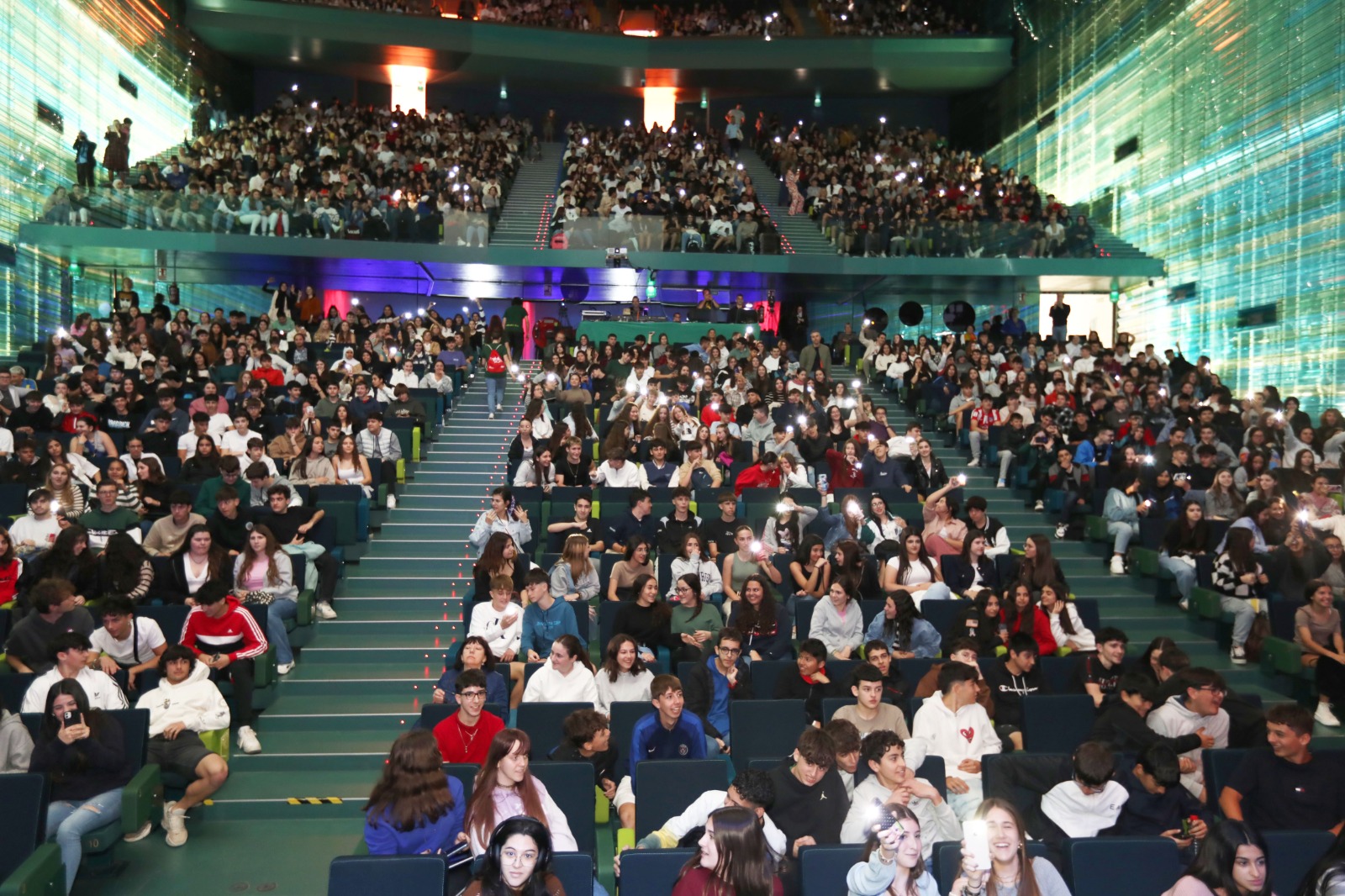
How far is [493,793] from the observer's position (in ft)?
15.9

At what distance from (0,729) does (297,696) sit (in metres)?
2.47

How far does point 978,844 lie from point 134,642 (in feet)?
17.8

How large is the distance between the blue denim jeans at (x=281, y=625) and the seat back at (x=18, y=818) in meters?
2.73

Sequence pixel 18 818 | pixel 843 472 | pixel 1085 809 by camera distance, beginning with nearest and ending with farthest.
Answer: pixel 18 818 → pixel 1085 809 → pixel 843 472

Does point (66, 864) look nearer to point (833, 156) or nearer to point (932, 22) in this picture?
point (833, 156)

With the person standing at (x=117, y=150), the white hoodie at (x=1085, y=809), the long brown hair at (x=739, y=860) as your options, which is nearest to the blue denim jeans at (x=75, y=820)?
the long brown hair at (x=739, y=860)

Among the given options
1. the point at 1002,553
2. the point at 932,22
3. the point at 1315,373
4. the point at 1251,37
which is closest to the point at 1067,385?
the point at 1315,373

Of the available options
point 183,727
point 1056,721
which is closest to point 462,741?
point 183,727

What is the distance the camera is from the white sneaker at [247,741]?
7.29 metres

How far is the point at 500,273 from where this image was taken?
813 inches

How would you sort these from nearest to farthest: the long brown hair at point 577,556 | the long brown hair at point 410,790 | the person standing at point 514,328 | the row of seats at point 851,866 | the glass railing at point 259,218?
1. the row of seats at point 851,866
2. the long brown hair at point 410,790
3. the long brown hair at point 577,556
4. the glass railing at point 259,218
5. the person standing at point 514,328

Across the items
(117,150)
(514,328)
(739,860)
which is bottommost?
(739,860)

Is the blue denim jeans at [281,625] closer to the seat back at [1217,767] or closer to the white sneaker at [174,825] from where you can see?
the white sneaker at [174,825]

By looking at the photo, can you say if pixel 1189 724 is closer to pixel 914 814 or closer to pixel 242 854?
pixel 914 814
